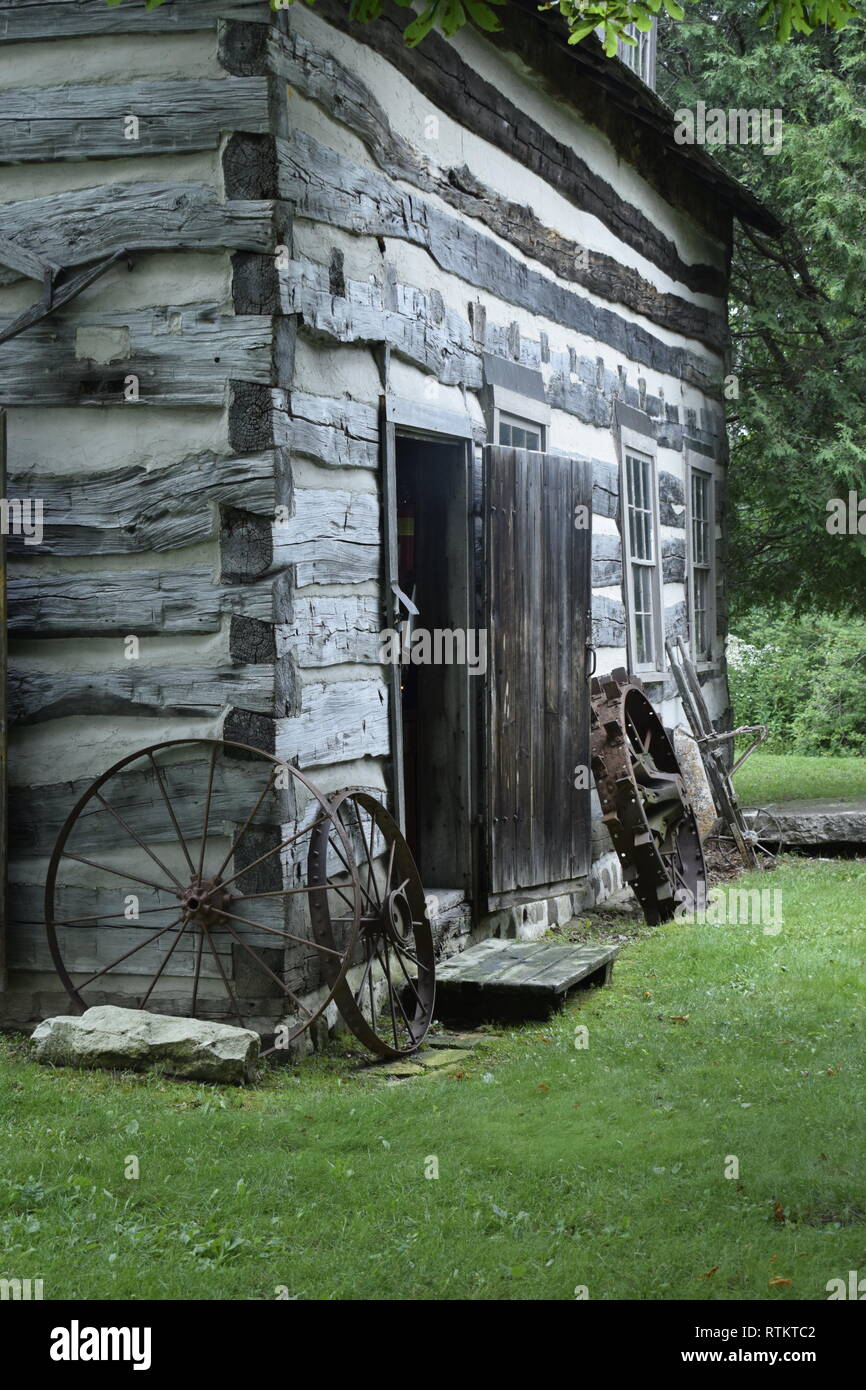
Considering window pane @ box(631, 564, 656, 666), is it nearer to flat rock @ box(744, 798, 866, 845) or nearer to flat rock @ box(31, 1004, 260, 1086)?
flat rock @ box(744, 798, 866, 845)

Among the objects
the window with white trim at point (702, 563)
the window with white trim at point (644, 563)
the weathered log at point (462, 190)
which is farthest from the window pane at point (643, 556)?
the window with white trim at point (702, 563)

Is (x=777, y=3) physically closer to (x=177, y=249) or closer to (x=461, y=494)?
(x=177, y=249)

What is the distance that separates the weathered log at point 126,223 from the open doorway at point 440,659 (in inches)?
86.6

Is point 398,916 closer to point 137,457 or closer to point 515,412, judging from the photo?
point 137,457

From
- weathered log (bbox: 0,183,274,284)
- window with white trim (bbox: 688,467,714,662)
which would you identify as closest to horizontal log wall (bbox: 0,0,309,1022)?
weathered log (bbox: 0,183,274,284)

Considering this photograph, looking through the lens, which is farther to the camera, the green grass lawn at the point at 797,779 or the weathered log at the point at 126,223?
the green grass lawn at the point at 797,779

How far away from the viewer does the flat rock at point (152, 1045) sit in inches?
221

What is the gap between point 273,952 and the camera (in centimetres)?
596

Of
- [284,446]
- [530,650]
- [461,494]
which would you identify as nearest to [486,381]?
[461,494]

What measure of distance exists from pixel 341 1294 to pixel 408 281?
5.10 meters

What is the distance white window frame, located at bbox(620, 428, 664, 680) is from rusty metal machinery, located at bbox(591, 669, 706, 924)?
1.14 meters

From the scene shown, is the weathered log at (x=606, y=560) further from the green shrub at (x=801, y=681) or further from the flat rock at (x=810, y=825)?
the green shrub at (x=801, y=681)

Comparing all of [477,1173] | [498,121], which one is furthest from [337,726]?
[498,121]

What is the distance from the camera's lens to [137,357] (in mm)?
6117
